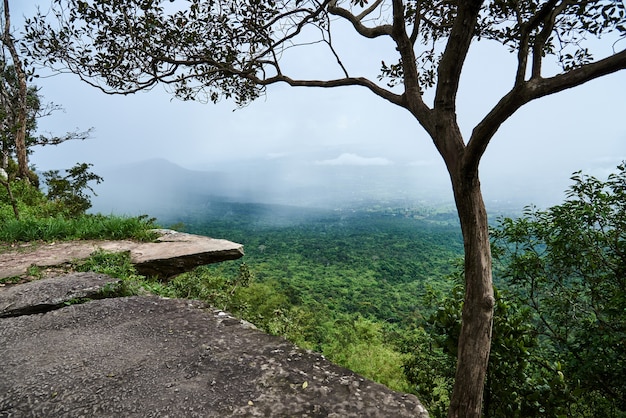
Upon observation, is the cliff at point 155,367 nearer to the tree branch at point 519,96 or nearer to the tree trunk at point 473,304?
the tree trunk at point 473,304

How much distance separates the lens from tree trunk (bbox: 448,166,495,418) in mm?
2928

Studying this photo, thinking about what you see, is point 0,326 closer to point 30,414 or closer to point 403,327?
point 30,414

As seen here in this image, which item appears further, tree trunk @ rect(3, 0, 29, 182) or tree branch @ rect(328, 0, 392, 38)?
tree trunk @ rect(3, 0, 29, 182)

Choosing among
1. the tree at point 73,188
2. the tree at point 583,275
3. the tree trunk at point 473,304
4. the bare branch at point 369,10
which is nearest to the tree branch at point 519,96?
the tree trunk at point 473,304

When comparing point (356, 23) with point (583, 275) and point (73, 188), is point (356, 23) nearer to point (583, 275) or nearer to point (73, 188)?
point (583, 275)

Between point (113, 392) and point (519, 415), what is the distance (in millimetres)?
4175

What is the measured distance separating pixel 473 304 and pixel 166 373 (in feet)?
8.39

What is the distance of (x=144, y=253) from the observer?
5895mm

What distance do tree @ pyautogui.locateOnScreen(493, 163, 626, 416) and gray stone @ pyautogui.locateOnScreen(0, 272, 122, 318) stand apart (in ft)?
20.0

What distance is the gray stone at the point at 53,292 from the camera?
3.61m

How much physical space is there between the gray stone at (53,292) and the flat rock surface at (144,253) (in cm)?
101

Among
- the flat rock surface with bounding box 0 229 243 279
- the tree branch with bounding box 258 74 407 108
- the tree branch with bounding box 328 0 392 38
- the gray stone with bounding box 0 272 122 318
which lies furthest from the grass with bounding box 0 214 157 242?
the tree branch with bounding box 328 0 392 38

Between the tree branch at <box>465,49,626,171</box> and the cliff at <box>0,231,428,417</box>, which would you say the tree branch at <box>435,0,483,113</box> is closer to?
the tree branch at <box>465,49,626,171</box>

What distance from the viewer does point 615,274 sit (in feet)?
18.1
